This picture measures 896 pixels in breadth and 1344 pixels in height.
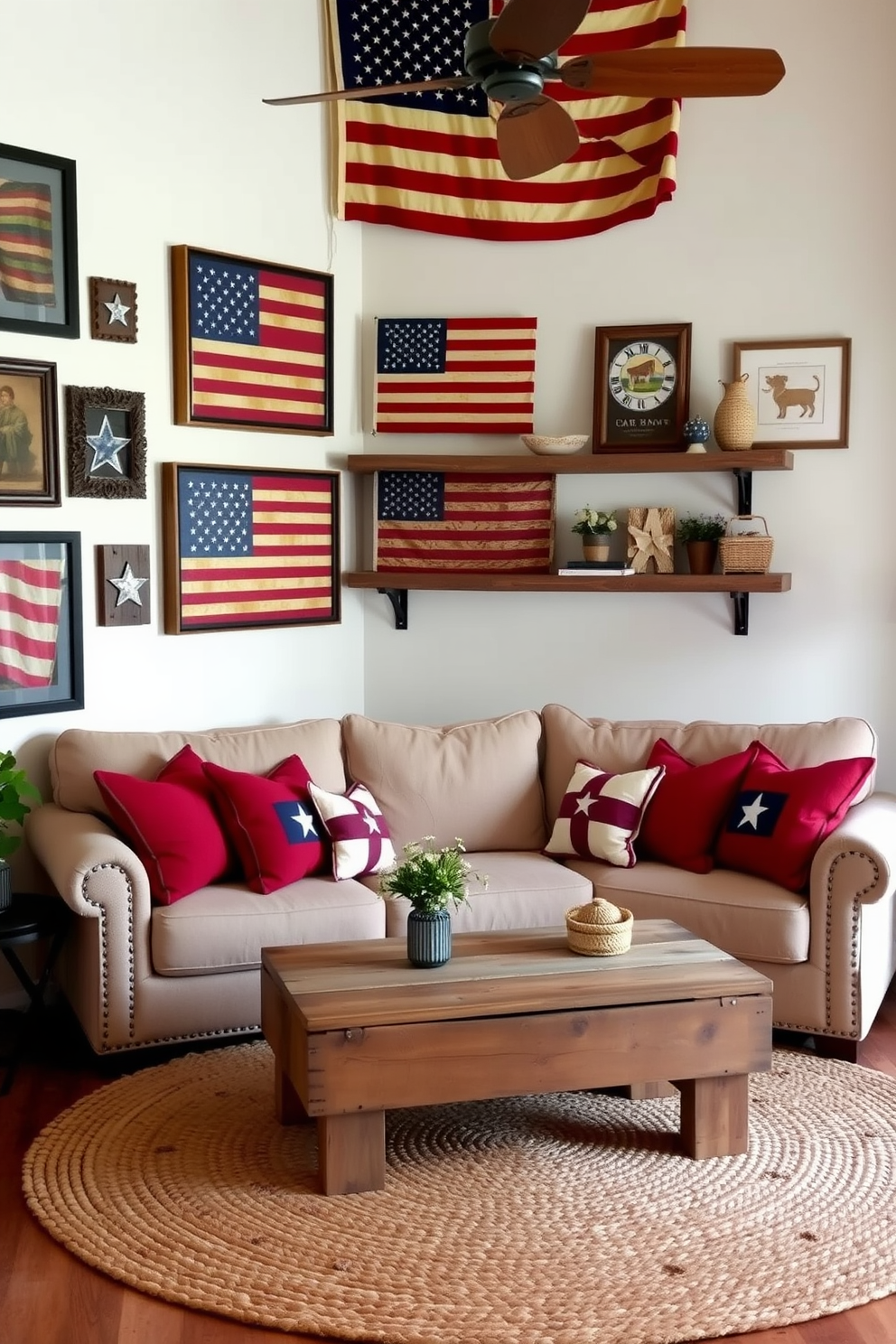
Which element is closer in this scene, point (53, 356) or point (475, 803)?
point (53, 356)

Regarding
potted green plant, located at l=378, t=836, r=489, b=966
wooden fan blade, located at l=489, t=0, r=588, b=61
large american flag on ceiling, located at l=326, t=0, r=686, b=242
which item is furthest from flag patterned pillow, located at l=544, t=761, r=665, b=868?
wooden fan blade, located at l=489, t=0, r=588, b=61

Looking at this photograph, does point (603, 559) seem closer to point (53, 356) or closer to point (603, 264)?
point (603, 264)

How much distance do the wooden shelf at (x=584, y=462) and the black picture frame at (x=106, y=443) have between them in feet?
2.96

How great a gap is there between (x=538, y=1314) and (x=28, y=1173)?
1.28m

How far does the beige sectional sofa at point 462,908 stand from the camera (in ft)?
11.9

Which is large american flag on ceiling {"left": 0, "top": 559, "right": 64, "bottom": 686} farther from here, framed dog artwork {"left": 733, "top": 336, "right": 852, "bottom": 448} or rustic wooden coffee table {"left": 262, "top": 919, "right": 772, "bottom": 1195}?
framed dog artwork {"left": 733, "top": 336, "right": 852, "bottom": 448}

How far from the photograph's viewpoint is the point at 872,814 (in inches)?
157

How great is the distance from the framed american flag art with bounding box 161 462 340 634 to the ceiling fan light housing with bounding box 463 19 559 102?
2.07m

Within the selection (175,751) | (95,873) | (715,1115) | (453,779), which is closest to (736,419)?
(453,779)

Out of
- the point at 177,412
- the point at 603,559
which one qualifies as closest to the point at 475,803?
the point at 603,559

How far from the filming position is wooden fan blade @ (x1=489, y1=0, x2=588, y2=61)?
2.33 meters

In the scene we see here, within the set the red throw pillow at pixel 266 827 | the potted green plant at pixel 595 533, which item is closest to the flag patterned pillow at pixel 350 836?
the red throw pillow at pixel 266 827

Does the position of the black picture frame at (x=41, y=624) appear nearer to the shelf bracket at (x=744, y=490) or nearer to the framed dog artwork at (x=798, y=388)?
the shelf bracket at (x=744, y=490)

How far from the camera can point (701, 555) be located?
4.67 m
